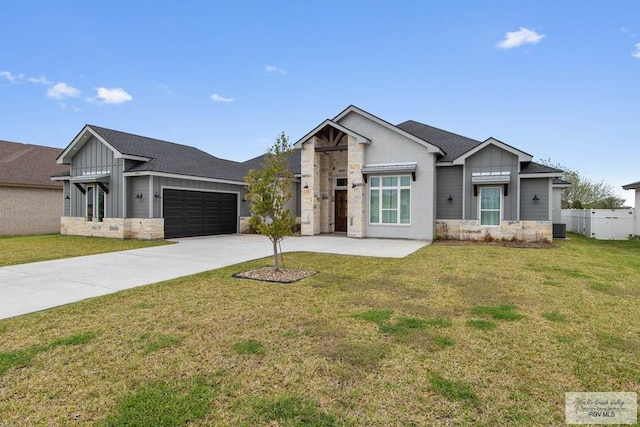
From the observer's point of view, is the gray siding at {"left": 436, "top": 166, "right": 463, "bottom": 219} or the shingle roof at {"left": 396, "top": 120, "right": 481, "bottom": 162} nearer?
the gray siding at {"left": 436, "top": 166, "right": 463, "bottom": 219}

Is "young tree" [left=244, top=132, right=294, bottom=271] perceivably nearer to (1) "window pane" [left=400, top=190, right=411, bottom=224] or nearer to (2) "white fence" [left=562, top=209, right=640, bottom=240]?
(1) "window pane" [left=400, top=190, right=411, bottom=224]

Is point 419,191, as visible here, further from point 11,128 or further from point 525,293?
point 11,128

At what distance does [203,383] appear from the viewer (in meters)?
2.82

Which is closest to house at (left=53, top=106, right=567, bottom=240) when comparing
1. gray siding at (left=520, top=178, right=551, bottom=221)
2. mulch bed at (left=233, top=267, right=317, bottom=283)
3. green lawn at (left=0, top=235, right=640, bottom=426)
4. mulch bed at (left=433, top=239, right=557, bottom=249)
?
gray siding at (left=520, top=178, right=551, bottom=221)

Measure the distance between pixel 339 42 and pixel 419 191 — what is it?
928cm

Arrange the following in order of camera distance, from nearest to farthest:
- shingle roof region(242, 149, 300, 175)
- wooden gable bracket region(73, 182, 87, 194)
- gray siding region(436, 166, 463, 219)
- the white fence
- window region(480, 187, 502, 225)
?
window region(480, 187, 502, 225), gray siding region(436, 166, 463, 219), the white fence, wooden gable bracket region(73, 182, 87, 194), shingle roof region(242, 149, 300, 175)

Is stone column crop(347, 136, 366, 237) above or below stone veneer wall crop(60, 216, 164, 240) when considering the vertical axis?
above

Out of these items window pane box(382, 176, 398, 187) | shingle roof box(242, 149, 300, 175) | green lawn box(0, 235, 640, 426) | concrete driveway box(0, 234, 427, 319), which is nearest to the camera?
green lawn box(0, 235, 640, 426)

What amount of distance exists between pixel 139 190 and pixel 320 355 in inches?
578

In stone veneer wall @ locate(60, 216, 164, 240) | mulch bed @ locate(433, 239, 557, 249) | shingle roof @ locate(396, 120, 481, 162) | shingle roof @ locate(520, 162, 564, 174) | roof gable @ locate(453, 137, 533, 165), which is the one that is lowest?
mulch bed @ locate(433, 239, 557, 249)

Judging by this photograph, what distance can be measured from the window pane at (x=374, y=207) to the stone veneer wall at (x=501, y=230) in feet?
9.31

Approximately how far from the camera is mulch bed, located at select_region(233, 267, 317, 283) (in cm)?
675

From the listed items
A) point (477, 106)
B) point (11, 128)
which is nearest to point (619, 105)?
point (477, 106)

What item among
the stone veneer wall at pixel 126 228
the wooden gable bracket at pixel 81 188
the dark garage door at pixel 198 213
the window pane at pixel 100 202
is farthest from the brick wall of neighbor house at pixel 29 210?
the dark garage door at pixel 198 213
